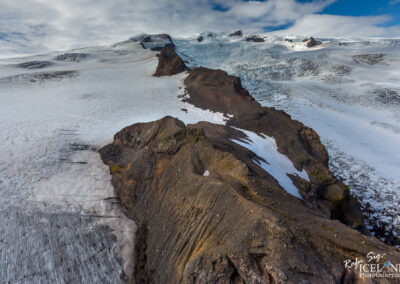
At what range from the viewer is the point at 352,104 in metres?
28.2

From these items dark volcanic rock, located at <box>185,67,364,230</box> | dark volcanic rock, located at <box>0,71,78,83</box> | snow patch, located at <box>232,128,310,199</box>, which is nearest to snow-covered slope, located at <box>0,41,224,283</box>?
dark volcanic rock, located at <box>185,67,364,230</box>

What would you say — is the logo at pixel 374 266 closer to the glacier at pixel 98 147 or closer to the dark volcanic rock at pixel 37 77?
the glacier at pixel 98 147

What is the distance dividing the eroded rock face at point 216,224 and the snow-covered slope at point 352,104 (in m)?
8.48

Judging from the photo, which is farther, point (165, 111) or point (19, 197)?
point (165, 111)

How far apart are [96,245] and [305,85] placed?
36.7 meters

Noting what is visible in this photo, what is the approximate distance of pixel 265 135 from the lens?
579 inches

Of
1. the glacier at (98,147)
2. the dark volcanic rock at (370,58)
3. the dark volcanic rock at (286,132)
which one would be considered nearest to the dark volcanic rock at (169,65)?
the glacier at (98,147)

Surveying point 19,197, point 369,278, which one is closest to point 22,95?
point 19,197

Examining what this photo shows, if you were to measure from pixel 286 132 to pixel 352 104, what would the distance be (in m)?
20.5

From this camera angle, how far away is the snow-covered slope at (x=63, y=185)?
21.4 ft

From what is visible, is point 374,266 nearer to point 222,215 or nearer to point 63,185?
point 222,215

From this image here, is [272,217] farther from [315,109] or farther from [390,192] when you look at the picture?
[315,109]

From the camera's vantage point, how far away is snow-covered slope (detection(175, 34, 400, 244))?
13.1 metres

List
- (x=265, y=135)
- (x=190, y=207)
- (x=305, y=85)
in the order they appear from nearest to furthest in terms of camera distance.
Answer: (x=190, y=207) → (x=265, y=135) → (x=305, y=85)
